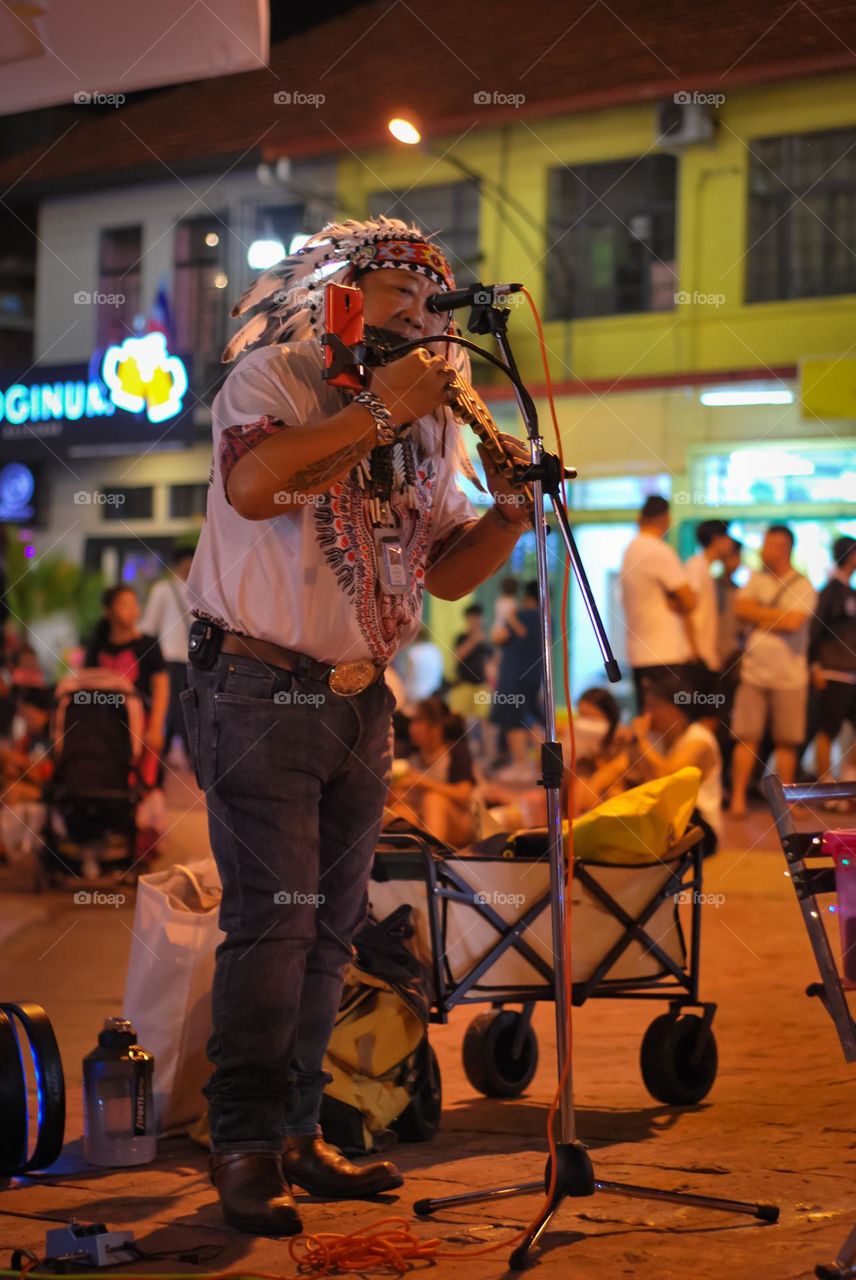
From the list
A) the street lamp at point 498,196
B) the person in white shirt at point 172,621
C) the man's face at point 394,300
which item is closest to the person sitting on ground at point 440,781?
the person in white shirt at point 172,621

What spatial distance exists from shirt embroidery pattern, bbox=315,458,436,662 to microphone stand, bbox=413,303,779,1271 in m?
0.29

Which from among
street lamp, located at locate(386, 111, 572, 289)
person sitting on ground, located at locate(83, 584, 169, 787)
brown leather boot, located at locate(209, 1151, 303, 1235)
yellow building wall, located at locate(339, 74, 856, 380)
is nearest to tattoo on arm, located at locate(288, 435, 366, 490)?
brown leather boot, located at locate(209, 1151, 303, 1235)

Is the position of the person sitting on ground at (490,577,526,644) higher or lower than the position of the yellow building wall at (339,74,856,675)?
lower

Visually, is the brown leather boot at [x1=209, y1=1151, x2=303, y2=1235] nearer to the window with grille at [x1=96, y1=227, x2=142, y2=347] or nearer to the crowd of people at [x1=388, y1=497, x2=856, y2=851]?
the crowd of people at [x1=388, y1=497, x2=856, y2=851]

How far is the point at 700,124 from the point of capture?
13734mm

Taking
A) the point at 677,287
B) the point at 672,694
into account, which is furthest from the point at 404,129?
the point at 672,694

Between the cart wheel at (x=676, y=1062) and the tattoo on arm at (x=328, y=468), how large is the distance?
172cm

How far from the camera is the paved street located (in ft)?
8.45

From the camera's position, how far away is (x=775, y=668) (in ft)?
30.3

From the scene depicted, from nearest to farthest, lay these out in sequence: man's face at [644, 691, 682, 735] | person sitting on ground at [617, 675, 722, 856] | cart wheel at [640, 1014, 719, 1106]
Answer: cart wheel at [640, 1014, 719, 1106]
person sitting on ground at [617, 675, 722, 856]
man's face at [644, 691, 682, 735]

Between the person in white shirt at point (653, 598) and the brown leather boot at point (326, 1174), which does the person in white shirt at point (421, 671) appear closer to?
the person in white shirt at point (653, 598)

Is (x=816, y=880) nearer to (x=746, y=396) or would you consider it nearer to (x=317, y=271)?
(x=317, y=271)

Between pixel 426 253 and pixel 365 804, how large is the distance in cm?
100

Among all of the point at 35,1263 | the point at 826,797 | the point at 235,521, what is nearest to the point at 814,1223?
the point at 826,797
